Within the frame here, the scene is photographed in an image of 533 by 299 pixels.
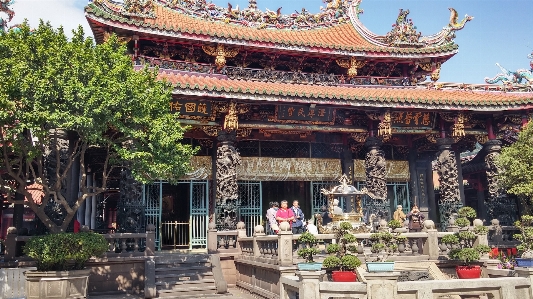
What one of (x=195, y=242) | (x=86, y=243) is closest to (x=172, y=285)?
(x=86, y=243)

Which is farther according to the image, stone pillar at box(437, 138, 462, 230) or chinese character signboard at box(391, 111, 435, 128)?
chinese character signboard at box(391, 111, 435, 128)

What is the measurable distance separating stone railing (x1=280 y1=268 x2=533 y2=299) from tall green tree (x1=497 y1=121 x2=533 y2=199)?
6137mm

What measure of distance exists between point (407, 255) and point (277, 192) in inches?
303

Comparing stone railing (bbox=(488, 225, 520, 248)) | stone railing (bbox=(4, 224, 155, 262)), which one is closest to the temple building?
stone railing (bbox=(4, 224, 155, 262))

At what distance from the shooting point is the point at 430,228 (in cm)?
1116

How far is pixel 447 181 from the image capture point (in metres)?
14.9

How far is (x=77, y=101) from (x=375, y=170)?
9.79m

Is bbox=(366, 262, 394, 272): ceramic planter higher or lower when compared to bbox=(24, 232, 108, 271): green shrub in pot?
lower

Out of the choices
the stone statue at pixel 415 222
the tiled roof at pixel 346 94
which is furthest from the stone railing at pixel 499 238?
the tiled roof at pixel 346 94

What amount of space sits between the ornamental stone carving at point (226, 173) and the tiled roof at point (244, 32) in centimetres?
373

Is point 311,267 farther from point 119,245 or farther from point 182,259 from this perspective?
point 119,245

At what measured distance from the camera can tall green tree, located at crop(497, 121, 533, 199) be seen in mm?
13023

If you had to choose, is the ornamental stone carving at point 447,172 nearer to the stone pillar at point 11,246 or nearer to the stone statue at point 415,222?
the stone statue at point 415,222

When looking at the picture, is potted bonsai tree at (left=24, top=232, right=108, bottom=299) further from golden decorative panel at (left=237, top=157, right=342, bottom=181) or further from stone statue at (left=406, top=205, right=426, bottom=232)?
stone statue at (left=406, top=205, right=426, bottom=232)
